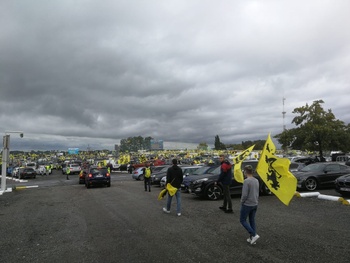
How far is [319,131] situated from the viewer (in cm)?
3144

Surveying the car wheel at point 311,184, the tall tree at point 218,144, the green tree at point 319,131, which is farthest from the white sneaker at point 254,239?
the tall tree at point 218,144

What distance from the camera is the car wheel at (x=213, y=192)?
488 inches

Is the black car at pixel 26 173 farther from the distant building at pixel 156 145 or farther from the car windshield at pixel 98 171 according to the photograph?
the distant building at pixel 156 145

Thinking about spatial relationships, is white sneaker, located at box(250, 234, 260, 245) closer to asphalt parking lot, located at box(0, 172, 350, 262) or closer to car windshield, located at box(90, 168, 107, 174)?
asphalt parking lot, located at box(0, 172, 350, 262)

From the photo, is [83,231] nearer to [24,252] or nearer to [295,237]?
[24,252]

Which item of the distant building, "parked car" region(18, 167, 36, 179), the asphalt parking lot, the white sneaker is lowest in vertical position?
"parked car" region(18, 167, 36, 179)

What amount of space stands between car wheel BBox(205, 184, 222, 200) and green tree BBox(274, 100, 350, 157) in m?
23.1

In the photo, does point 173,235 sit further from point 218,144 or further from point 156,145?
point 218,144

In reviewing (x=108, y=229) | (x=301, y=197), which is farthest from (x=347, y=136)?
(x=108, y=229)

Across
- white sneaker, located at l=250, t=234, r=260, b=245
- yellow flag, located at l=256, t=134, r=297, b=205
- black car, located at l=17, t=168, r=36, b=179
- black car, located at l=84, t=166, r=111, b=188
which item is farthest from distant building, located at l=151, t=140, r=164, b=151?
white sneaker, located at l=250, t=234, r=260, b=245

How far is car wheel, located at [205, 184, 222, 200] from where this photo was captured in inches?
488

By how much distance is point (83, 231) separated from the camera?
24.4 feet

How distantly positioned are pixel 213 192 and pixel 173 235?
5.90m

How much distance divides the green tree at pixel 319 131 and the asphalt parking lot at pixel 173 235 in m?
23.7
